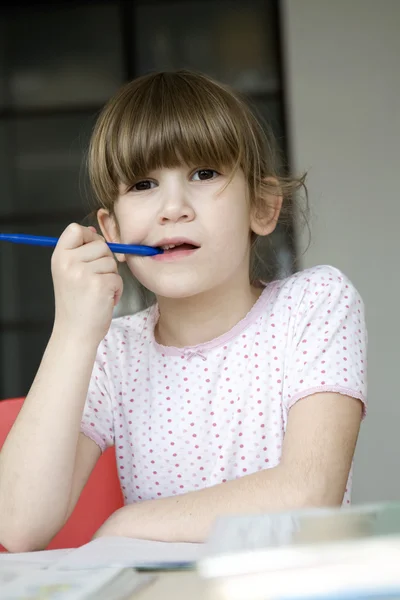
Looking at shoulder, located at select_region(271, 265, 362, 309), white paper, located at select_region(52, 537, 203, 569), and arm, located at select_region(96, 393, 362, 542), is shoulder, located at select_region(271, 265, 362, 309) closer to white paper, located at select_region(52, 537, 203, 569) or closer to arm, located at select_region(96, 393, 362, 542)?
arm, located at select_region(96, 393, 362, 542)

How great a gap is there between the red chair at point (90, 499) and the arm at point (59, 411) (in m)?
0.11

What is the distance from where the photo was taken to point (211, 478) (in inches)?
38.6

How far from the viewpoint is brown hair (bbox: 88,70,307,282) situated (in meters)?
0.94

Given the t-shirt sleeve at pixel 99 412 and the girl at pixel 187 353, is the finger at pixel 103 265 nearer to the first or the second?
the girl at pixel 187 353

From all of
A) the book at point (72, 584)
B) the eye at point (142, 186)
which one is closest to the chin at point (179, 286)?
the eye at point (142, 186)

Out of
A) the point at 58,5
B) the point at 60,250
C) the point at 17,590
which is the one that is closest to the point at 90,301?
the point at 60,250

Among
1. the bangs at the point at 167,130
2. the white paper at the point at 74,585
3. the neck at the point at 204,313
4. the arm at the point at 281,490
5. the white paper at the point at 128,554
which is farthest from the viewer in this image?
the neck at the point at 204,313

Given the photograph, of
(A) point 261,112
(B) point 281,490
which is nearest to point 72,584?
(B) point 281,490

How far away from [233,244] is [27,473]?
37 cm

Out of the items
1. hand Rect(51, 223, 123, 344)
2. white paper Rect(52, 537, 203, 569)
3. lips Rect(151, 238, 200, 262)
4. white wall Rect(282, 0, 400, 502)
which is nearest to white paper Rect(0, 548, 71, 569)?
white paper Rect(52, 537, 203, 569)

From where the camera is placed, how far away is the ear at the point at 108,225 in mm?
1093

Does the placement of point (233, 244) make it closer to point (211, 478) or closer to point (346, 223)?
point (211, 478)

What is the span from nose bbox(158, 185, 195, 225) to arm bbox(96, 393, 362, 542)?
0.89 ft

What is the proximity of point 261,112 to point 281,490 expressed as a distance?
9.41 ft
